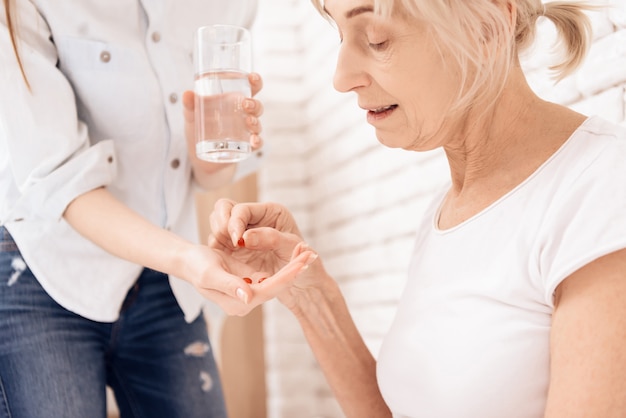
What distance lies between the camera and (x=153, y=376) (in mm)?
1372

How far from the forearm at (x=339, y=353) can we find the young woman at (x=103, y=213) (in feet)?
0.58

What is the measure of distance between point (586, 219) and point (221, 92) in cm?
66

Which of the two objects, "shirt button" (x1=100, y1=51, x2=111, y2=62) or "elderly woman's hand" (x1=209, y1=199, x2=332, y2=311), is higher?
"shirt button" (x1=100, y1=51, x2=111, y2=62)

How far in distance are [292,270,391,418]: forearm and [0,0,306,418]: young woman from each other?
177mm

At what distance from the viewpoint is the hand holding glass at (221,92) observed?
1230 mm

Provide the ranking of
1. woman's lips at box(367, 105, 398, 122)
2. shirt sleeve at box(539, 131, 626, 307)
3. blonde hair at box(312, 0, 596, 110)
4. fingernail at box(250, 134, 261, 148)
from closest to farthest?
shirt sleeve at box(539, 131, 626, 307) → blonde hair at box(312, 0, 596, 110) → woman's lips at box(367, 105, 398, 122) → fingernail at box(250, 134, 261, 148)

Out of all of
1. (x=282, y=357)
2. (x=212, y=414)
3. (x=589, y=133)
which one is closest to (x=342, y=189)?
(x=282, y=357)

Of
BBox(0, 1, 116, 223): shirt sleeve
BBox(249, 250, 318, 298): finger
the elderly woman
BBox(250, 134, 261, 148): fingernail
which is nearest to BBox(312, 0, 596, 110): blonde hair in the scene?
the elderly woman

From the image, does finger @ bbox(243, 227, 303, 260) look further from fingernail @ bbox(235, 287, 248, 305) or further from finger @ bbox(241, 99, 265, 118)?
finger @ bbox(241, 99, 265, 118)

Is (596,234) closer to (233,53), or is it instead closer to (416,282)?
(416,282)

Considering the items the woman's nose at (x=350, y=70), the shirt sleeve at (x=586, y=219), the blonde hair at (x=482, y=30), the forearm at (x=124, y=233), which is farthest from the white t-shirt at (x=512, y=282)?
the forearm at (x=124, y=233)

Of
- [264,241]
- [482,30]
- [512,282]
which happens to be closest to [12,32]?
[264,241]

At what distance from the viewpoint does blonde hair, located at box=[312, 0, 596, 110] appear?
0.94 meters

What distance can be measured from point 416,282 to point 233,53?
19.6 inches
